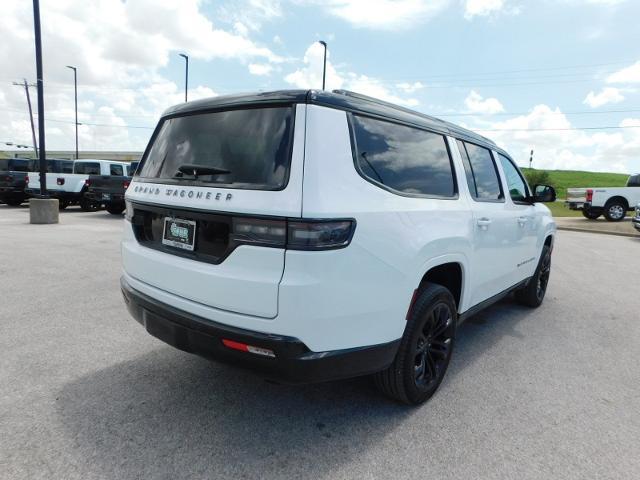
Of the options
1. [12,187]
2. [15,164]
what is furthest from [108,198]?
[15,164]

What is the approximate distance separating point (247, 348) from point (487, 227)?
2.22 meters

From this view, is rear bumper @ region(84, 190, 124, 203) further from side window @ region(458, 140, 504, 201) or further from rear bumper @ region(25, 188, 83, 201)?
side window @ region(458, 140, 504, 201)

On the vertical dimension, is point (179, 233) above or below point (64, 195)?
above

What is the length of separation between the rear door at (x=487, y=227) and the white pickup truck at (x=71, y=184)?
14936 mm

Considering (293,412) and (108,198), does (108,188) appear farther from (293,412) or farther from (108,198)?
(293,412)

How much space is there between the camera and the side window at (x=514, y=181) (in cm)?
428

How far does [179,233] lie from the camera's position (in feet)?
8.11

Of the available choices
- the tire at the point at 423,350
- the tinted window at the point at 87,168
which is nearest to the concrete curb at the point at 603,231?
the tire at the point at 423,350

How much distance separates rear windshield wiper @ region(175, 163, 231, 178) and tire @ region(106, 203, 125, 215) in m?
13.5

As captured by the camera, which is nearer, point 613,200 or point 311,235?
point 311,235

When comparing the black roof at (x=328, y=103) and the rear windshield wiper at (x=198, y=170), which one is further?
the rear windshield wiper at (x=198, y=170)

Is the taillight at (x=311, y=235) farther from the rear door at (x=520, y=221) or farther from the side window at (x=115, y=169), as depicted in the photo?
the side window at (x=115, y=169)

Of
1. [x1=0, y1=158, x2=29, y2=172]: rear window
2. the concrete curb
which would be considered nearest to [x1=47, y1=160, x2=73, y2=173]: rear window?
[x1=0, y1=158, x2=29, y2=172]: rear window

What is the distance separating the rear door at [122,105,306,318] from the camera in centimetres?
207
